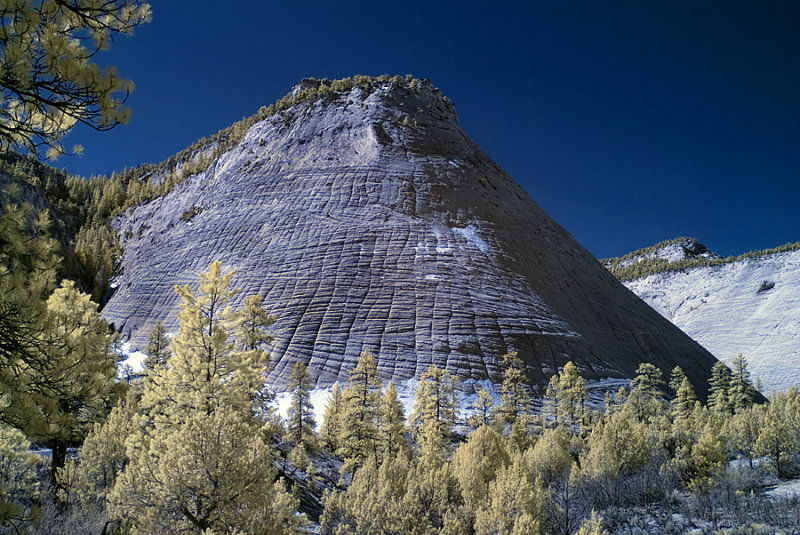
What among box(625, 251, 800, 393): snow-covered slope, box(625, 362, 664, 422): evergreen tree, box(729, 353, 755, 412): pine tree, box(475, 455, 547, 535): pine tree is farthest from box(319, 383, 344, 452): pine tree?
box(625, 251, 800, 393): snow-covered slope

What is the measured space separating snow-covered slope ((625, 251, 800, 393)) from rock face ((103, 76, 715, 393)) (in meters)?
26.9

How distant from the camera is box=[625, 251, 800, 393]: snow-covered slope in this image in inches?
2702

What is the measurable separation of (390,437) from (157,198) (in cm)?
6832

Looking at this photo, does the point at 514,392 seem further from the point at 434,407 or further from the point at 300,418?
the point at 300,418

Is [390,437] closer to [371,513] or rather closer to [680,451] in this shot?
[371,513]

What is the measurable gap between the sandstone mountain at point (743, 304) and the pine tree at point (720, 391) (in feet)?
93.8

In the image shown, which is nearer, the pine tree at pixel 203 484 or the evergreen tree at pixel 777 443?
the pine tree at pixel 203 484

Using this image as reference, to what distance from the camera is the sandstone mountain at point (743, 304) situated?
69.2 m

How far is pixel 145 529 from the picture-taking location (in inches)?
344

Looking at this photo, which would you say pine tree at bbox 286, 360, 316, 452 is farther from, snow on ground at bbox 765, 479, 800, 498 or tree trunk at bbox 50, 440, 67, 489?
snow on ground at bbox 765, 479, 800, 498

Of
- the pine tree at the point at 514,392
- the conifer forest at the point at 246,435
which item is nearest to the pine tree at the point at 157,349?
the conifer forest at the point at 246,435

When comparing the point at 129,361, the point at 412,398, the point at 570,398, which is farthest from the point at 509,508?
the point at 129,361

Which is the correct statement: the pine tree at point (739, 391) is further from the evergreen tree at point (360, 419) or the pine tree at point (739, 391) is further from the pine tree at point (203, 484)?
the pine tree at point (203, 484)

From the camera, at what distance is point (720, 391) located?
129 ft
